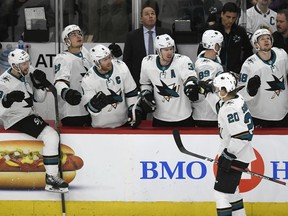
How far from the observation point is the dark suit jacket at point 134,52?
34.1 ft

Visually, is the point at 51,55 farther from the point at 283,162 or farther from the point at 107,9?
the point at 283,162

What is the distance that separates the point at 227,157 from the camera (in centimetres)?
866

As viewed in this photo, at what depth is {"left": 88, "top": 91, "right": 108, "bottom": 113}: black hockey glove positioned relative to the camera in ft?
30.2

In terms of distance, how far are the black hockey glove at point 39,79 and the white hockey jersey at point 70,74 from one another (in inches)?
6.2

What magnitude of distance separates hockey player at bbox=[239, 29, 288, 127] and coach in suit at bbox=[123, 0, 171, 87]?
3.89 ft

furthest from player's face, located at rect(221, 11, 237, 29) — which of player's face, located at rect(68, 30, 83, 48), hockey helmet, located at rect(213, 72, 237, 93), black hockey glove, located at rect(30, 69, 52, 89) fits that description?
black hockey glove, located at rect(30, 69, 52, 89)

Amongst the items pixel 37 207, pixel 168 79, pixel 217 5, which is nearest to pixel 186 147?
pixel 168 79

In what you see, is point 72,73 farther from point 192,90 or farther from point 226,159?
point 226,159

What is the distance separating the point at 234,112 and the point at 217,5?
2.53 meters

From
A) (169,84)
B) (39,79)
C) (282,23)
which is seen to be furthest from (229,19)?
(39,79)

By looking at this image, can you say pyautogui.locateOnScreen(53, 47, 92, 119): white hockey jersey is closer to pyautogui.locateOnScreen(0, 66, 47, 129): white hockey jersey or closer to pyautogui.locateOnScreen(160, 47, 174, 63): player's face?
pyautogui.locateOnScreen(0, 66, 47, 129): white hockey jersey

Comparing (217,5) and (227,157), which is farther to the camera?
(217,5)

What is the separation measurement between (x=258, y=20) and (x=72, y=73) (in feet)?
7.03

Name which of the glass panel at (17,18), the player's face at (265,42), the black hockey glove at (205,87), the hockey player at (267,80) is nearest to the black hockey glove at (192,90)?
the black hockey glove at (205,87)
